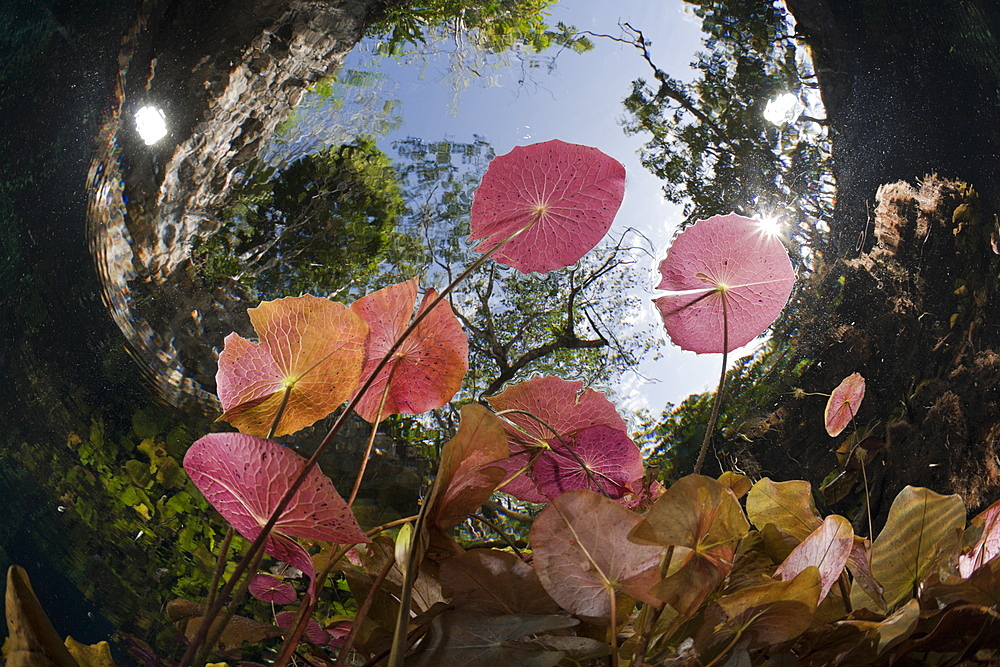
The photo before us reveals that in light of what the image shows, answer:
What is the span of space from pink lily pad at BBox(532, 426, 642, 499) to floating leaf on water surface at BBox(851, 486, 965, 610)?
8cm

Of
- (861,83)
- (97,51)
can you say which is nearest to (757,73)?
(861,83)

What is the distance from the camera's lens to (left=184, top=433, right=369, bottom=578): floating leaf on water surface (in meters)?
0.14

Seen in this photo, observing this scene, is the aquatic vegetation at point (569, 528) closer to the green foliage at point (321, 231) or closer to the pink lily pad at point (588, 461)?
the pink lily pad at point (588, 461)

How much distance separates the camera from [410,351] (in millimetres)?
Answer: 210

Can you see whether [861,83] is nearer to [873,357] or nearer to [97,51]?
[873,357]

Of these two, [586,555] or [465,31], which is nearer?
[586,555]

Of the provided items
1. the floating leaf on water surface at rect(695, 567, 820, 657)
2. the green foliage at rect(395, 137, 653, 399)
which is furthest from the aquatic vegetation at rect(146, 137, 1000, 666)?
the green foliage at rect(395, 137, 653, 399)

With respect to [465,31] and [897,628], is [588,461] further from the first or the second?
[465,31]

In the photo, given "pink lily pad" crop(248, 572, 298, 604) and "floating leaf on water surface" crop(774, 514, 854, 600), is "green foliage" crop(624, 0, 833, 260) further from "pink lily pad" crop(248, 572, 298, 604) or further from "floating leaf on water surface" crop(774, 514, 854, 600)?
"pink lily pad" crop(248, 572, 298, 604)

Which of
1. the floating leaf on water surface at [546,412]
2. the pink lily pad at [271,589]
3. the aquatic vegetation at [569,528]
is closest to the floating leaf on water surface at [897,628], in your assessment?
the aquatic vegetation at [569,528]

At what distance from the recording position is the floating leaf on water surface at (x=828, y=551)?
146 mm

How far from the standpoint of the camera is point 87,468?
0.96 ft

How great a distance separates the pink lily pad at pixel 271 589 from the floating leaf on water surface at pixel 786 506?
0.21m

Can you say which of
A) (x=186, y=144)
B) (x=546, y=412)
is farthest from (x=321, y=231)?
(x=546, y=412)
